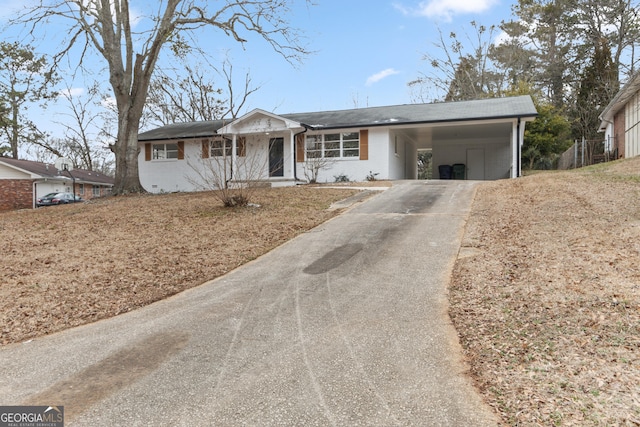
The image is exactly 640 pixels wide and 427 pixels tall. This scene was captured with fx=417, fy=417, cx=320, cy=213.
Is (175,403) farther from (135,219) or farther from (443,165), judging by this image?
(443,165)

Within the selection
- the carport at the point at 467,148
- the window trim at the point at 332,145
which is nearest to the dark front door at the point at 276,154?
the window trim at the point at 332,145

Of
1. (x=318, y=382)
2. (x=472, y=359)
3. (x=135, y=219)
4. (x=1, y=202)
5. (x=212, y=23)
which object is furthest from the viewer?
(x=1, y=202)

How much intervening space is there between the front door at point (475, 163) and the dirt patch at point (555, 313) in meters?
14.9

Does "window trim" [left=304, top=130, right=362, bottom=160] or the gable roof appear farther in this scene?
the gable roof

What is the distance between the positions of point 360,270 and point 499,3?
A: 1276 inches

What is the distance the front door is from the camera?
22359mm

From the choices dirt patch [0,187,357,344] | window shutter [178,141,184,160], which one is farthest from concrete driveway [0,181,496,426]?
window shutter [178,141,184,160]

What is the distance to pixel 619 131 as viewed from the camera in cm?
1928

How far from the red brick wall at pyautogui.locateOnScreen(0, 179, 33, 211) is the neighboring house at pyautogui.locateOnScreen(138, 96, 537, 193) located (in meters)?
13.9

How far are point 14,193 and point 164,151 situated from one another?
51.6ft

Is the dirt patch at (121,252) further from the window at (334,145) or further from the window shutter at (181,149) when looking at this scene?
the window shutter at (181,149)

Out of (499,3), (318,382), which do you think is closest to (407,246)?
(318,382)

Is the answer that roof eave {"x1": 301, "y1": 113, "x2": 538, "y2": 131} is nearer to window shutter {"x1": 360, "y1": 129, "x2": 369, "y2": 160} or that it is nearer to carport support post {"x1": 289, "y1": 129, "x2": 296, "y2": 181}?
window shutter {"x1": 360, "y1": 129, "x2": 369, "y2": 160}

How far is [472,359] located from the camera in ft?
10.6
